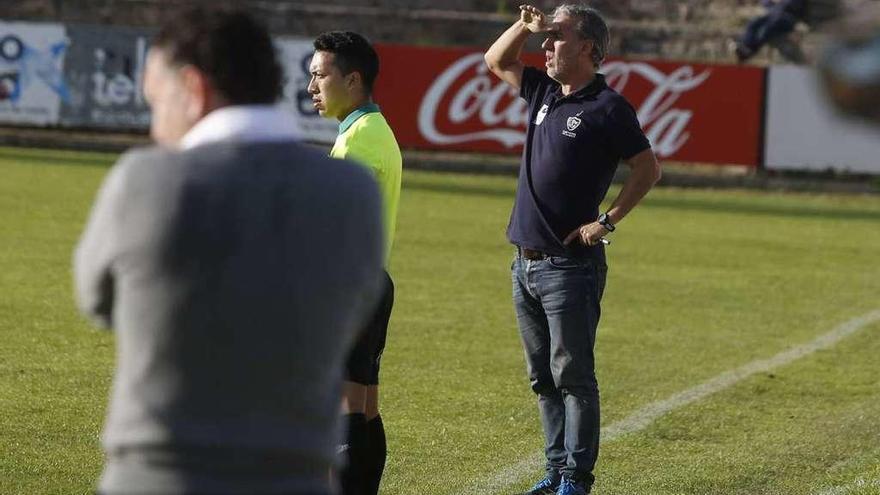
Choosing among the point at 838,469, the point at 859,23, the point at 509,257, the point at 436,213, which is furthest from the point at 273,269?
the point at 436,213

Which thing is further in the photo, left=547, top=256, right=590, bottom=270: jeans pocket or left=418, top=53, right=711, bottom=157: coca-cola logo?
left=418, top=53, right=711, bottom=157: coca-cola logo

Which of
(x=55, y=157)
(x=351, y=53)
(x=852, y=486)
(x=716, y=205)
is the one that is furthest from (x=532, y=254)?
(x=55, y=157)

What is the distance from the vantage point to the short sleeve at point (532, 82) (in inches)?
289

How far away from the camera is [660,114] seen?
92.3ft

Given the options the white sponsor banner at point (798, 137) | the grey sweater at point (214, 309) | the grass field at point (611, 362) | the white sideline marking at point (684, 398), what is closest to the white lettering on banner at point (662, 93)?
the white sponsor banner at point (798, 137)

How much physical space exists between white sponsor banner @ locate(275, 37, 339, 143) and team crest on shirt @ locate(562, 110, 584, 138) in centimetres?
2114

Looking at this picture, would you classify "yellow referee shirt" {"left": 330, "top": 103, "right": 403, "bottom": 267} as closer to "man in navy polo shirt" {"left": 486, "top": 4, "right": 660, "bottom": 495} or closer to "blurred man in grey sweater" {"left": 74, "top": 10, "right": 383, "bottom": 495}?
"man in navy polo shirt" {"left": 486, "top": 4, "right": 660, "bottom": 495}

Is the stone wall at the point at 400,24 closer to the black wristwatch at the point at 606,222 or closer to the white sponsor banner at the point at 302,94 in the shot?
the white sponsor banner at the point at 302,94

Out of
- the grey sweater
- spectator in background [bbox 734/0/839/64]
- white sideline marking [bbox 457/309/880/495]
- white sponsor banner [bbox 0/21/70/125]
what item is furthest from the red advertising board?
the grey sweater

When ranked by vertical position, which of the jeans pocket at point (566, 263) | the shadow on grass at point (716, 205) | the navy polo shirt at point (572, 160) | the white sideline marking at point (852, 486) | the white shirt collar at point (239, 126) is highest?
the white shirt collar at point (239, 126)

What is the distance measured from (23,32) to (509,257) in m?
13.9

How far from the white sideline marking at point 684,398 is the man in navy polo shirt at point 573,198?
0.57 metres

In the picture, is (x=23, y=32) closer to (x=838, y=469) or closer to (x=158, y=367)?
(x=838, y=469)

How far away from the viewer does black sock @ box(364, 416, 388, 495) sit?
255 inches
